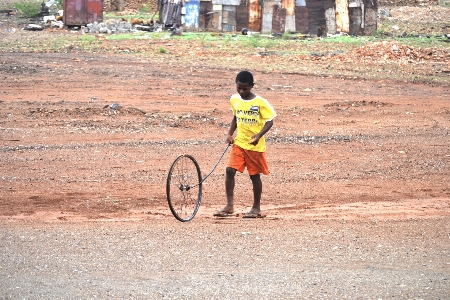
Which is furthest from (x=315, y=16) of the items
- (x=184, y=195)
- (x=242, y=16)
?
(x=184, y=195)

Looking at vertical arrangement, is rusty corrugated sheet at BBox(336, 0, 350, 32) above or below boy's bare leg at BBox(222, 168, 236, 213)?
above

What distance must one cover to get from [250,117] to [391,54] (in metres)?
17.3

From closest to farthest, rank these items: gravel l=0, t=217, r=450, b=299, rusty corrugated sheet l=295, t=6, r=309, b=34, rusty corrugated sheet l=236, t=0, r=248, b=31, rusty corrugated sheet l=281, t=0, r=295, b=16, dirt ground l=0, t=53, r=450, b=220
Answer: gravel l=0, t=217, r=450, b=299 < dirt ground l=0, t=53, r=450, b=220 < rusty corrugated sheet l=281, t=0, r=295, b=16 < rusty corrugated sheet l=295, t=6, r=309, b=34 < rusty corrugated sheet l=236, t=0, r=248, b=31

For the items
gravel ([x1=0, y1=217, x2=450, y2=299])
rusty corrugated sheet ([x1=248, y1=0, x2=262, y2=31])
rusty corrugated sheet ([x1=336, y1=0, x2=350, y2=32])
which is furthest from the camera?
rusty corrugated sheet ([x1=248, y1=0, x2=262, y2=31])

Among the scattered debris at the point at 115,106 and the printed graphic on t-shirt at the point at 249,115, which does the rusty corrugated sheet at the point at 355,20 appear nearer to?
the scattered debris at the point at 115,106

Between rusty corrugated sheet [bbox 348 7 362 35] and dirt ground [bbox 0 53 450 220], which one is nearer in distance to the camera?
dirt ground [bbox 0 53 450 220]

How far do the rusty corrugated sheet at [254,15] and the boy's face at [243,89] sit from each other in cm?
2587

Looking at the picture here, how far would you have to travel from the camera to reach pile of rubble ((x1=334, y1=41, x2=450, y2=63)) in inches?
949

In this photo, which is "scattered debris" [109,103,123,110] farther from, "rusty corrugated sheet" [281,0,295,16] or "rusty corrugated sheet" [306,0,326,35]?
"rusty corrugated sheet" [306,0,326,35]

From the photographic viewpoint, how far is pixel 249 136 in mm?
8070

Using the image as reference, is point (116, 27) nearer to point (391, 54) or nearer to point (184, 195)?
point (391, 54)

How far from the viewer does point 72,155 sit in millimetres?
11531

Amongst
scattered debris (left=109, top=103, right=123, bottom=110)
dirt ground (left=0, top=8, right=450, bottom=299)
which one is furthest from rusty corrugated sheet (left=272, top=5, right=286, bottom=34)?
scattered debris (left=109, top=103, right=123, bottom=110)

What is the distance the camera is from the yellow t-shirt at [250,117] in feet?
26.0
